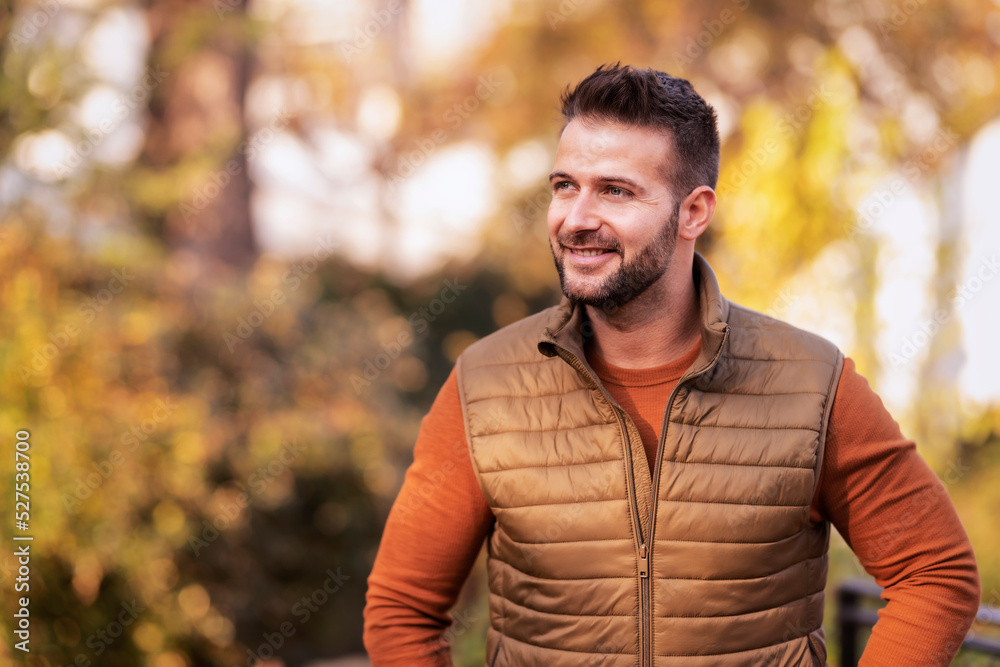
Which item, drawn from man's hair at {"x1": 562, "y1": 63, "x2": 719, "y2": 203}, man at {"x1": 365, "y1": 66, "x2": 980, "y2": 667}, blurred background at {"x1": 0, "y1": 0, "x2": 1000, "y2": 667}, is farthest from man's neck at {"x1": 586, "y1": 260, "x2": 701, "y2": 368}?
blurred background at {"x1": 0, "y1": 0, "x2": 1000, "y2": 667}

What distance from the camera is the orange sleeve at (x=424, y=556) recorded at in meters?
2.10

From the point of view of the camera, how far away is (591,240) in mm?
2037

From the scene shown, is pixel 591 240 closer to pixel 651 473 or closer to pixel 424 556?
pixel 651 473

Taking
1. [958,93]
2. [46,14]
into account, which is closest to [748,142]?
[958,93]

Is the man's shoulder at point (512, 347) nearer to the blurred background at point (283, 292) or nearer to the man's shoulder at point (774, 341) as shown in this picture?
the man's shoulder at point (774, 341)

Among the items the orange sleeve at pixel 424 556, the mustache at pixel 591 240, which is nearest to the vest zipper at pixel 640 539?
the mustache at pixel 591 240

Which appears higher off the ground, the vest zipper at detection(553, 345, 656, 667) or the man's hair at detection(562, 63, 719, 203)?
the man's hair at detection(562, 63, 719, 203)

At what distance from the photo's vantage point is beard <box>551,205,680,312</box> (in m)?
2.04

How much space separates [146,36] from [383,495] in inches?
160

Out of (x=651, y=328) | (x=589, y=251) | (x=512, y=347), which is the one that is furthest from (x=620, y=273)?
(x=512, y=347)

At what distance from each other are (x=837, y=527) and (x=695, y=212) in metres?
0.84

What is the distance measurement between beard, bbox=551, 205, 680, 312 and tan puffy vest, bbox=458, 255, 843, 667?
11cm

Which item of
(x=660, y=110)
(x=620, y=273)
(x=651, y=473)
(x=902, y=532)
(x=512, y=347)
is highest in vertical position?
(x=660, y=110)

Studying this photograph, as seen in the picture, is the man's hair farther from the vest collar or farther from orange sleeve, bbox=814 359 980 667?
orange sleeve, bbox=814 359 980 667
